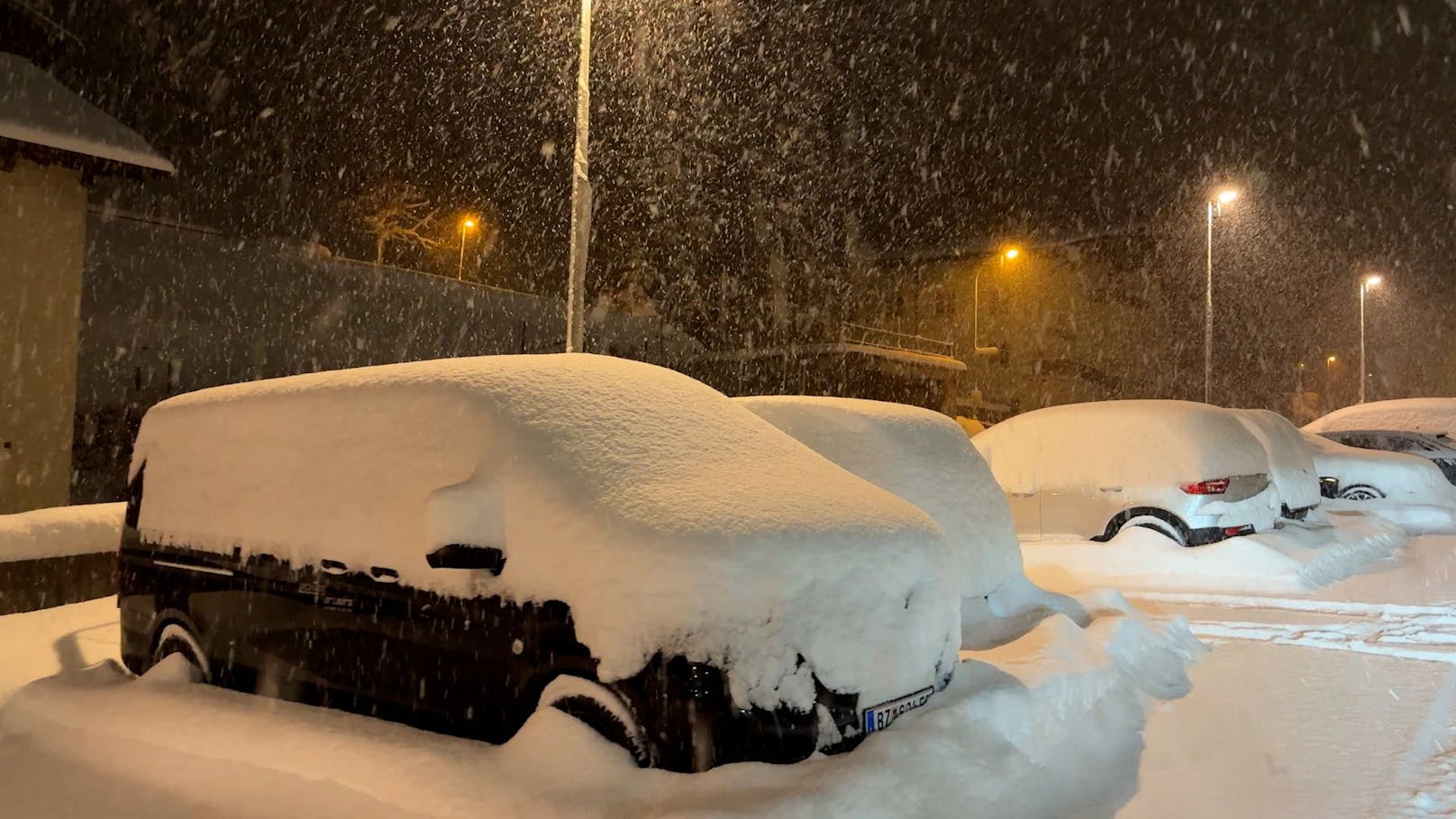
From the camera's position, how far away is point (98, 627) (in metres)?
6.72

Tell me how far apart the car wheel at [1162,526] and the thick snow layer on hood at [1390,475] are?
256 inches

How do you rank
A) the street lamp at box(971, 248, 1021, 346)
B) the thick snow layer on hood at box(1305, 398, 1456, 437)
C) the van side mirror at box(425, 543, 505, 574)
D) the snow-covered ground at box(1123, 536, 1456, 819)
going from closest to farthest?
the van side mirror at box(425, 543, 505, 574) → the snow-covered ground at box(1123, 536, 1456, 819) → the thick snow layer on hood at box(1305, 398, 1456, 437) → the street lamp at box(971, 248, 1021, 346)

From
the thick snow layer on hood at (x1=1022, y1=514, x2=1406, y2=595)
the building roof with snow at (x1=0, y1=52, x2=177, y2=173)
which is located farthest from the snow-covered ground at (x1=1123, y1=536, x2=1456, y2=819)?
the building roof with snow at (x1=0, y1=52, x2=177, y2=173)

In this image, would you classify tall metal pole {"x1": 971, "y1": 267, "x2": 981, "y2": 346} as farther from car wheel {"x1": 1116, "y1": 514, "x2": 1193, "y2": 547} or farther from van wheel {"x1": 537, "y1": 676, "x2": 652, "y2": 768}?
van wheel {"x1": 537, "y1": 676, "x2": 652, "y2": 768}

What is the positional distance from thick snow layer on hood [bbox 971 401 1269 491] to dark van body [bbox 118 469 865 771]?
6.97 metres

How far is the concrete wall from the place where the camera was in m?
11.9

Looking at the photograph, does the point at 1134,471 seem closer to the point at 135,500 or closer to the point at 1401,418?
the point at 135,500

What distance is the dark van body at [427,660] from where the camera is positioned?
9.91ft

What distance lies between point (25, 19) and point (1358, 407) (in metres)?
24.9

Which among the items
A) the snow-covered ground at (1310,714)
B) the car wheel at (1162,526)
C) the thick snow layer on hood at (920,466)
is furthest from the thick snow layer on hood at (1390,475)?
the thick snow layer on hood at (920,466)

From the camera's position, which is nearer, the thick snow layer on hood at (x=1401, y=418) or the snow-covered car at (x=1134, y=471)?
the snow-covered car at (x=1134, y=471)

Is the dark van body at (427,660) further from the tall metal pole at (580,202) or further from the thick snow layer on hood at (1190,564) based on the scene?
the tall metal pole at (580,202)

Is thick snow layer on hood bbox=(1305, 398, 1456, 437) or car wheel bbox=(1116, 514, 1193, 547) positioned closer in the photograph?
car wheel bbox=(1116, 514, 1193, 547)

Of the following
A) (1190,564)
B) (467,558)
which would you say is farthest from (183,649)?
(1190,564)
